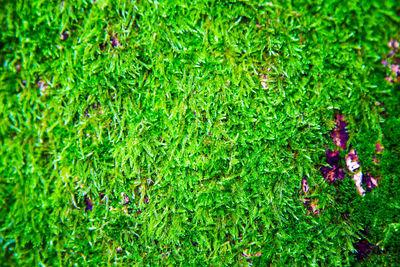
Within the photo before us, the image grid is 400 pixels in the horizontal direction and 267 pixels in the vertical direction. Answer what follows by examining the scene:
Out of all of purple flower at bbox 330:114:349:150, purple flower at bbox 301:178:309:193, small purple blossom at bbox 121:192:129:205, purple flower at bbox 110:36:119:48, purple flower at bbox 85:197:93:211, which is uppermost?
purple flower at bbox 110:36:119:48

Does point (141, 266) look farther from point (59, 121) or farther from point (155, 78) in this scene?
point (155, 78)

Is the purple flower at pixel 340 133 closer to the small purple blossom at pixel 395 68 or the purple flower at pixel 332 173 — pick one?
the purple flower at pixel 332 173

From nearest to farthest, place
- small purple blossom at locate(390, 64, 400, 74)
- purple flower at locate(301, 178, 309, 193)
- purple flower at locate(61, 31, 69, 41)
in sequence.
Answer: small purple blossom at locate(390, 64, 400, 74) → purple flower at locate(61, 31, 69, 41) → purple flower at locate(301, 178, 309, 193)

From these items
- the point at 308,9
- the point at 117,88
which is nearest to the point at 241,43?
the point at 308,9

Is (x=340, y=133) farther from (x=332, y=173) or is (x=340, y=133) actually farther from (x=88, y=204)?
(x=88, y=204)

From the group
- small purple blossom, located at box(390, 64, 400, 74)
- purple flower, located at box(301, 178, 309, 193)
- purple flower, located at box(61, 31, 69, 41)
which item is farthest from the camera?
purple flower, located at box(301, 178, 309, 193)

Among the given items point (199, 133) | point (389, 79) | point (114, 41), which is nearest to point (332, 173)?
point (389, 79)

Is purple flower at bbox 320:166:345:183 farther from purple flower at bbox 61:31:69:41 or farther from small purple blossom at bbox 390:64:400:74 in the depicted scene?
purple flower at bbox 61:31:69:41

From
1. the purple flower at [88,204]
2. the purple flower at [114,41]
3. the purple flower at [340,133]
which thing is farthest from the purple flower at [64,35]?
the purple flower at [340,133]

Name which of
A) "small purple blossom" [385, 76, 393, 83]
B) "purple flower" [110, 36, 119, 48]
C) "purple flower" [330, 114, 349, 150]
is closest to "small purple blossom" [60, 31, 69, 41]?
"purple flower" [110, 36, 119, 48]
